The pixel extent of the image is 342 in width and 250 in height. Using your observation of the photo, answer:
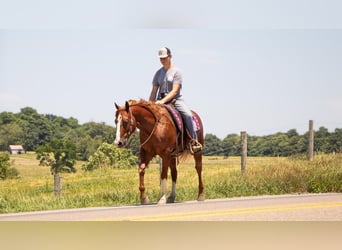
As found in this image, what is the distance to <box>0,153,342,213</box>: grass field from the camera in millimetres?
13836

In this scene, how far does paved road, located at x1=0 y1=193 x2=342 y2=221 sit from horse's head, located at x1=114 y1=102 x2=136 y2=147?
115 centimetres

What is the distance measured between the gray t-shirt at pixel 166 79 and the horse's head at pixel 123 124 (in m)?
1.04

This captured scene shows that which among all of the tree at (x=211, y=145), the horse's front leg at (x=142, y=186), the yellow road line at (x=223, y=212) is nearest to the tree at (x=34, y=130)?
the tree at (x=211, y=145)

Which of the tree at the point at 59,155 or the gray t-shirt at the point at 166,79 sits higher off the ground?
the gray t-shirt at the point at 166,79

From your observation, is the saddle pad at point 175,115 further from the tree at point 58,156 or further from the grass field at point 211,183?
the tree at point 58,156

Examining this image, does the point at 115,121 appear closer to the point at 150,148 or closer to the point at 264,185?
the point at 150,148

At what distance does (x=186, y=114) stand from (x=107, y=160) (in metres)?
9.93

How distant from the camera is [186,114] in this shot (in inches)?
522

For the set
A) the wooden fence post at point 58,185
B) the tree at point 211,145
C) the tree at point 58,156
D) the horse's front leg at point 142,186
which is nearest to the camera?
the horse's front leg at point 142,186

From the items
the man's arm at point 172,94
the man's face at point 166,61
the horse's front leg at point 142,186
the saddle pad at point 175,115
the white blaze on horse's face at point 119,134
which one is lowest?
the horse's front leg at point 142,186

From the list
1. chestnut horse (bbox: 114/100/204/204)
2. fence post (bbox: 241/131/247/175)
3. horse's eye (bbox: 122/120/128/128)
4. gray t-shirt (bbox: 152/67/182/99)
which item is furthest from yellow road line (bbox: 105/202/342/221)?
fence post (bbox: 241/131/247/175)

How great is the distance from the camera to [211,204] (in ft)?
41.2

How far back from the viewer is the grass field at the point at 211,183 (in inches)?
545

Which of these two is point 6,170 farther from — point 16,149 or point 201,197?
point 201,197
